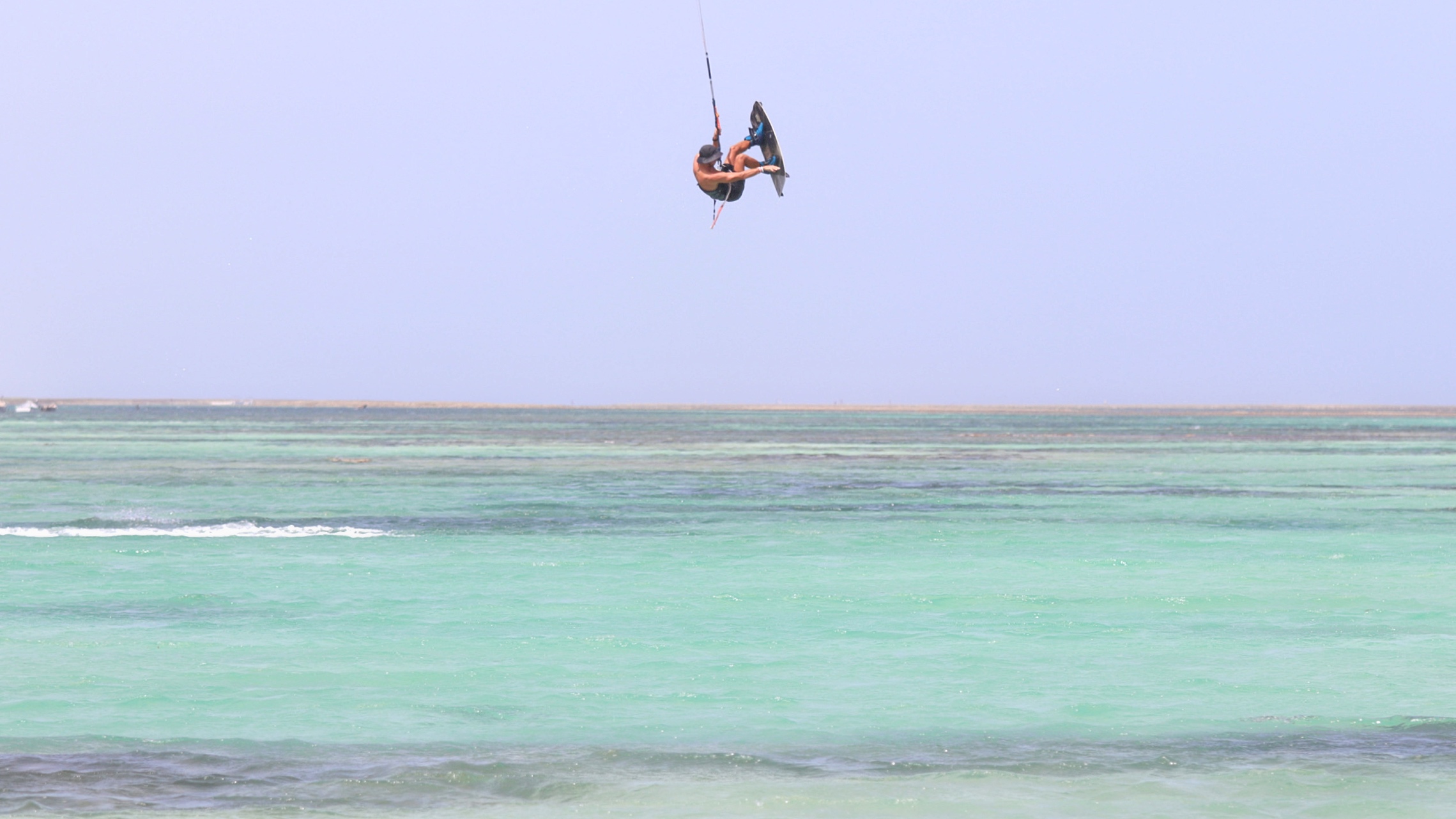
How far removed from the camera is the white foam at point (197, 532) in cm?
2856

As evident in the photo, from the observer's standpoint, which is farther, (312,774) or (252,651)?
(252,651)

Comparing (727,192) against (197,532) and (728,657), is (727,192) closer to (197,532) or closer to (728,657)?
(728,657)

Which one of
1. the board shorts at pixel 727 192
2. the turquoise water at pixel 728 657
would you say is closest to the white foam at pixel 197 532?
the turquoise water at pixel 728 657

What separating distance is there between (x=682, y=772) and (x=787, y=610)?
8057 millimetres

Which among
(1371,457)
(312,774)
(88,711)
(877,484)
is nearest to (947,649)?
(312,774)

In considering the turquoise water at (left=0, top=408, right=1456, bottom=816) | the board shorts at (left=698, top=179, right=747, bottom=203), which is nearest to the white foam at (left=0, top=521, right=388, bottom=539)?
the turquoise water at (left=0, top=408, right=1456, bottom=816)

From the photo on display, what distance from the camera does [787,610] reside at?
19219mm

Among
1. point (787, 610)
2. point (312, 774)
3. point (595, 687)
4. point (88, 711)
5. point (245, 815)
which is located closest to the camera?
point (245, 815)

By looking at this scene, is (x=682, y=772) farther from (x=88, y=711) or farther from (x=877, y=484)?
(x=877, y=484)

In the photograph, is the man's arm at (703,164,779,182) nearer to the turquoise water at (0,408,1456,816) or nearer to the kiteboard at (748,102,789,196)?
the kiteboard at (748,102,789,196)

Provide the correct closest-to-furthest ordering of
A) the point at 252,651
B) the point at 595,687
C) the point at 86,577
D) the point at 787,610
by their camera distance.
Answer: the point at 595,687 < the point at 252,651 < the point at 787,610 < the point at 86,577

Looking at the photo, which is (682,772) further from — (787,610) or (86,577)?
(86,577)

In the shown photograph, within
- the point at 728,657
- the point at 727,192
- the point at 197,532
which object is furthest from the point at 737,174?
the point at 197,532

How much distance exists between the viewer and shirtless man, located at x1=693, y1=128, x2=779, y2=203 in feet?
57.4
